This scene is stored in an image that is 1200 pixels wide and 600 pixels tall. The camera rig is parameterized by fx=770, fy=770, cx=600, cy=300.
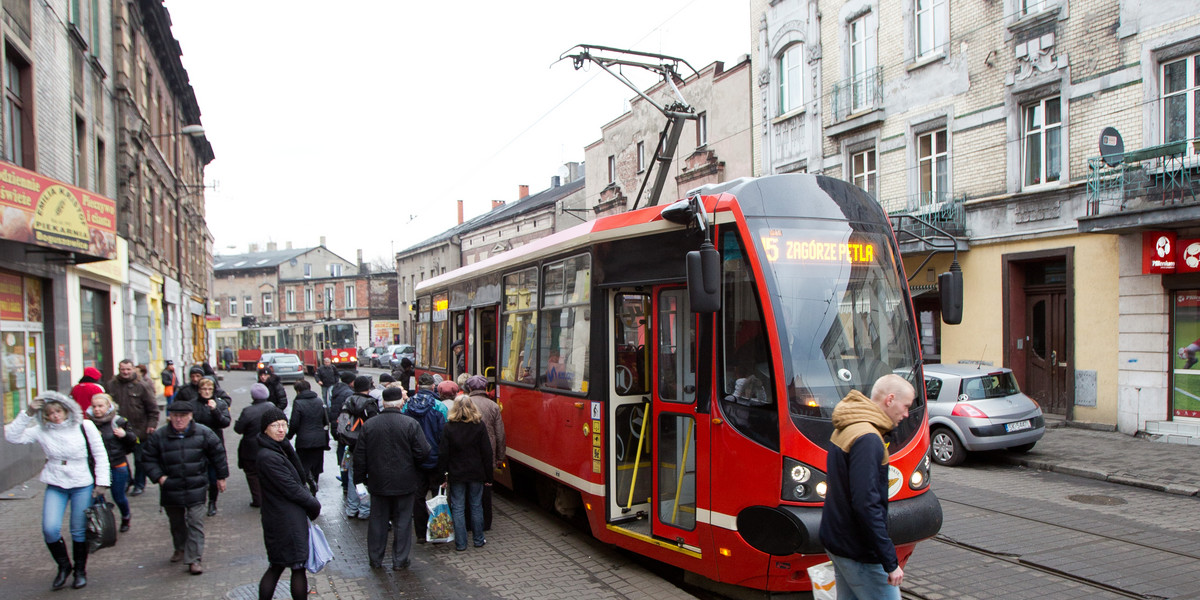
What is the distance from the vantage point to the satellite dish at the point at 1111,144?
13125mm

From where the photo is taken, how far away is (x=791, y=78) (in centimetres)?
2155

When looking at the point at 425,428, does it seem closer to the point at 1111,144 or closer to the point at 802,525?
the point at 802,525

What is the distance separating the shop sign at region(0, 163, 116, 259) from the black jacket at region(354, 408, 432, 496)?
677cm

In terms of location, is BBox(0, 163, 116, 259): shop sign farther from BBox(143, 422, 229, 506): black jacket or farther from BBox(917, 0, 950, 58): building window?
BBox(917, 0, 950, 58): building window

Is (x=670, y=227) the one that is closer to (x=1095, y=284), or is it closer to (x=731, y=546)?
(x=731, y=546)

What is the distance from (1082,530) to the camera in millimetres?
7797

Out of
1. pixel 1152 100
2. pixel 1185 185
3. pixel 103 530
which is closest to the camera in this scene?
pixel 103 530

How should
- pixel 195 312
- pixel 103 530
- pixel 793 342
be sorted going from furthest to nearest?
pixel 195 312 → pixel 103 530 → pixel 793 342

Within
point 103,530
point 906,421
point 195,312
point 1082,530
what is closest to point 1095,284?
point 1082,530

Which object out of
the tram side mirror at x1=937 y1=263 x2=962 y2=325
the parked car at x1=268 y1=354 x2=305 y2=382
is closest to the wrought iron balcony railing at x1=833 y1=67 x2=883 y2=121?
the tram side mirror at x1=937 y1=263 x2=962 y2=325

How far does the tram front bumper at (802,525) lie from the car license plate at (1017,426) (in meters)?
7.11

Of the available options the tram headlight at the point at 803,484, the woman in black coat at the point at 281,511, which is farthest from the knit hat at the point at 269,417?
the tram headlight at the point at 803,484

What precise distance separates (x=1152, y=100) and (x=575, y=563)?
42.6ft

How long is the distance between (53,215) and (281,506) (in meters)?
8.31
